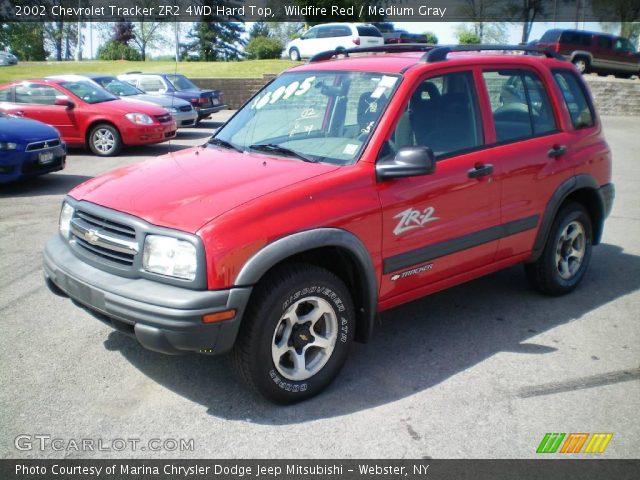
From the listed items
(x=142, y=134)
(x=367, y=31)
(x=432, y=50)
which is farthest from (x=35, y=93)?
(x=367, y=31)

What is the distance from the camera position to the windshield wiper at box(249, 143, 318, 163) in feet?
12.9

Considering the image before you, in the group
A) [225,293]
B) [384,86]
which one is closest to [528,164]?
[384,86]

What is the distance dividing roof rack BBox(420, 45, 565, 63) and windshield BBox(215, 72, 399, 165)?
339mm

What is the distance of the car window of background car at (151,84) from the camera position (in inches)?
715

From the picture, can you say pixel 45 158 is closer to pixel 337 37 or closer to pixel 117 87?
pixel 117 87

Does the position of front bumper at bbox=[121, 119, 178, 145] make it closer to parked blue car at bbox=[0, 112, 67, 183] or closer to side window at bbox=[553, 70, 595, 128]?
parked blue car at bbox=[0, 112, 67, 183]

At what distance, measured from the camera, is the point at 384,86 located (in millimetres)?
4105

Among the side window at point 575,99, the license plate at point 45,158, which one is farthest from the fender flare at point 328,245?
the license plate at point 45,158

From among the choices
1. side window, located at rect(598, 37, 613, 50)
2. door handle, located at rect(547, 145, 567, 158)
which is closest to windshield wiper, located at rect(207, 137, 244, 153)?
door handle, located at rect(547, 145, 567, 158)

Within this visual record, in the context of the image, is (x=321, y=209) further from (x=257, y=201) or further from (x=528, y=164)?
(x=528, y=164)

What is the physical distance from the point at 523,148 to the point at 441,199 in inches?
39.4

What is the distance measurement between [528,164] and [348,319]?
193 cm

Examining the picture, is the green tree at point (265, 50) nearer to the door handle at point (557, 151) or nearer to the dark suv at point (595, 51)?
the dark suv at point (595, 51)

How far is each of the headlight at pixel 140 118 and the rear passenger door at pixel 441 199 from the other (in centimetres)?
990
